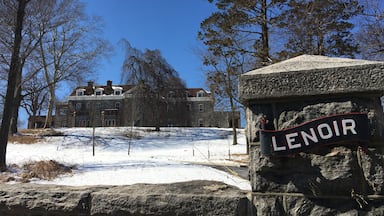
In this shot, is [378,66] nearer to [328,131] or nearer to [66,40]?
[328,131]

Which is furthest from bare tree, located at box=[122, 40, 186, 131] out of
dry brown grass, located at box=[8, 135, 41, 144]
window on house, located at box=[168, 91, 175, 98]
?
dry brown grass, located at box=[8, 135, 41, 144]

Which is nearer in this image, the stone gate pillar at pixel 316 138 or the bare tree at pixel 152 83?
the stone gate pillar at pixel 316 138

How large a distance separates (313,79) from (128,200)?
1.47 metres

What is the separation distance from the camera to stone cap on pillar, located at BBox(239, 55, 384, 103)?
161 centimetres

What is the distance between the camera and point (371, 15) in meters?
11.8

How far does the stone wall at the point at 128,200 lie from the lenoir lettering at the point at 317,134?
445mm

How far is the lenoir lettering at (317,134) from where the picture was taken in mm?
1591

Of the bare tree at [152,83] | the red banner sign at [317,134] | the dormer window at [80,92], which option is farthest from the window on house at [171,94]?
the red banner sign at [317,134]

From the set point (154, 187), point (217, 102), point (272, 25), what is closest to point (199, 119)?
point (217, 102)

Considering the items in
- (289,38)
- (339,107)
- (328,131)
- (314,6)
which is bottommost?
(328,131)

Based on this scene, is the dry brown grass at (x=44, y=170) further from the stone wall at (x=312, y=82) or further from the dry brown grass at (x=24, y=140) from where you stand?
the dry brown grass at (x=24, y=140)

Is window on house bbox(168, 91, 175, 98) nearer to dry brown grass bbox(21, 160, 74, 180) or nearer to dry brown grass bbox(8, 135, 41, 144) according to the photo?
dry brown grass bbox(8, 135, 41, 144)

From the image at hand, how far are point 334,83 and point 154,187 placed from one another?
1.42 metres

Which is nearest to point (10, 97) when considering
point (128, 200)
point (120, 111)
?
point (128, 200)
